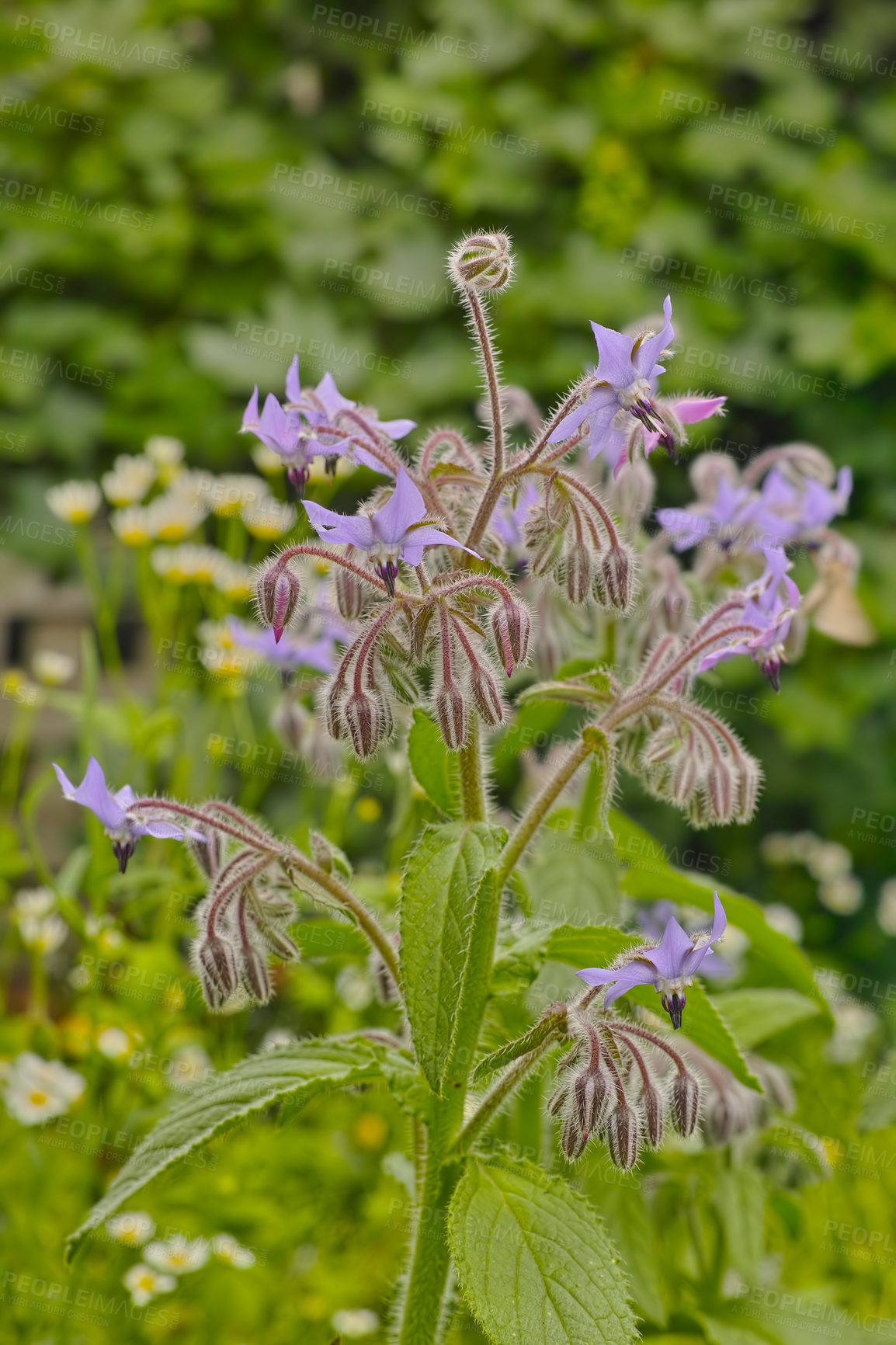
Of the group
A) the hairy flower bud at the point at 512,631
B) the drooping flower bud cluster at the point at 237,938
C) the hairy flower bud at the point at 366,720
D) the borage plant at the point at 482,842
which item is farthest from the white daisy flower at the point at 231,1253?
the hairy flower bud at the point at 512,631

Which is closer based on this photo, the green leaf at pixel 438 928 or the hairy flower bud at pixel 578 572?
the green leaf at pixel 438 928

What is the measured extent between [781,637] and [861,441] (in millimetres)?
2182

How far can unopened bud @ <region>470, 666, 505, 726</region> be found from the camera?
1157 millimetres

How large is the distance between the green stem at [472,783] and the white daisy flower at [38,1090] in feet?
3.02

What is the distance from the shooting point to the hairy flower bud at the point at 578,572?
1250mm

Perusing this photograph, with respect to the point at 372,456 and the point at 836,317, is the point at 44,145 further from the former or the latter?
the point at 372,456

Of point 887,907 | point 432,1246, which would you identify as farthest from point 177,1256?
point 887,907

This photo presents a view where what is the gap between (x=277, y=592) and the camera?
122 centimetres

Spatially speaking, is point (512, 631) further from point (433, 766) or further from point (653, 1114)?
point (653, 1114)

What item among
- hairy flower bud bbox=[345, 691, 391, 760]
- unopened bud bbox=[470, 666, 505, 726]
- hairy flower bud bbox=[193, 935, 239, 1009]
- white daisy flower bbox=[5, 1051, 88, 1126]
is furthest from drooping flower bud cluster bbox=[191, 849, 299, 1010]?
white daisy flower bbox=[5, 1051, 88, 1126]

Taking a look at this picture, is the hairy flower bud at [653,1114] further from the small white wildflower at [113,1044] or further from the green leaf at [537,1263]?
the small white wildflower at [113,1044]

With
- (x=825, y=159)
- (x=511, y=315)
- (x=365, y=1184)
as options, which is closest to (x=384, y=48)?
(x=511, y=315)

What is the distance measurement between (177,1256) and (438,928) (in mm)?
916

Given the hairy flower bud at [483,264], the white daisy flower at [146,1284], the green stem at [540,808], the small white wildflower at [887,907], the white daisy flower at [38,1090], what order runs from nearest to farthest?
the hairy flower bud at [483,264], the green stem at [540,808], the white daisy flower at [146,1284], the white daisy flower at [38,1090], the small white wildflower at [887,907]
